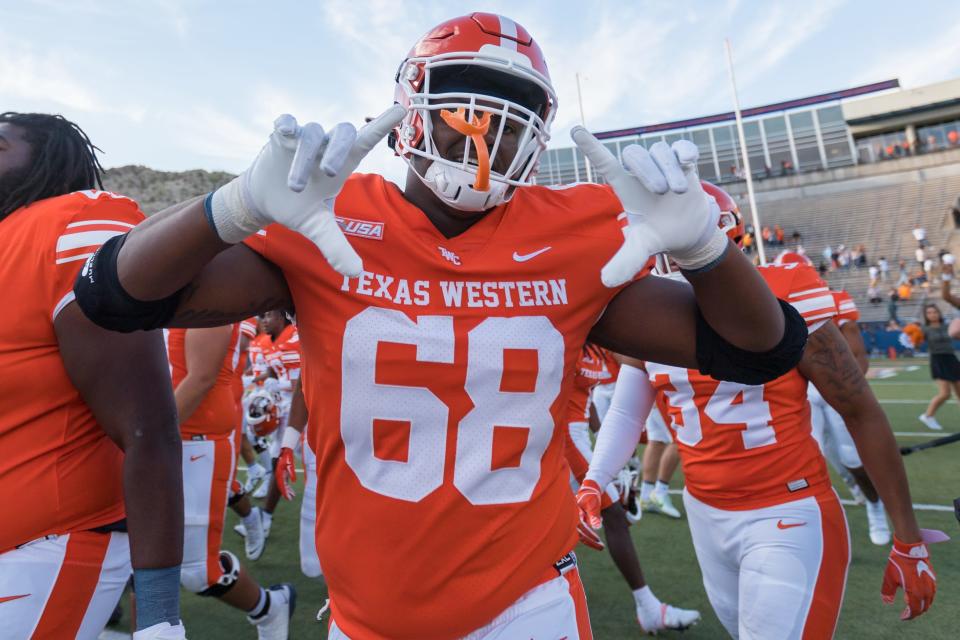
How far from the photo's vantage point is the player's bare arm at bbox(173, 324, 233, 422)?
11.1 ft

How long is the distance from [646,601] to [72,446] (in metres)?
3.20

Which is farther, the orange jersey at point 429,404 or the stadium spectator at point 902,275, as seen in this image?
the stadium spectator at point 902,275

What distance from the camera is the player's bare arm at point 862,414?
7.57 feet

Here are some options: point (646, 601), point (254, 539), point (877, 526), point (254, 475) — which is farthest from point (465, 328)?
point (254, 475)

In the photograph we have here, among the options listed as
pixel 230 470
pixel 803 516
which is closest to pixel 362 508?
pixel 803 516

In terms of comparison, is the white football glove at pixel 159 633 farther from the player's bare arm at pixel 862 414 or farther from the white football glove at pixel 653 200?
the player's bare arm at pixel 862 414

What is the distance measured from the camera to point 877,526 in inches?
196

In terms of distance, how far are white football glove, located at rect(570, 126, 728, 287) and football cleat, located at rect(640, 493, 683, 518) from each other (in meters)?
5.19

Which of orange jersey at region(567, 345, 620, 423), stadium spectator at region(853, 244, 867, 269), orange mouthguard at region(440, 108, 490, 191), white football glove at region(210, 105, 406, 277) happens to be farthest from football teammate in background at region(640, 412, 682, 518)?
stadium spectator at region(853, 244, 867, 269)

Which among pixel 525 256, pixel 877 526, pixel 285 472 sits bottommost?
pixel 877 526

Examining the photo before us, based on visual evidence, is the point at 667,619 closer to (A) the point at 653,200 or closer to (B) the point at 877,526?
(B) the point at 877,526

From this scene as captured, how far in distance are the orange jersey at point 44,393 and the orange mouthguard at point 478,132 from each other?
91 centimetres

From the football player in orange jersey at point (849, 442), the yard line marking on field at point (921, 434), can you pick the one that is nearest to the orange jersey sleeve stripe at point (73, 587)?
the football player in orange jersey at point (849, 442)

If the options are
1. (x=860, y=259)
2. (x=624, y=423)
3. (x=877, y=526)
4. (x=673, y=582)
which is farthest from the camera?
(x=860, y=259)
